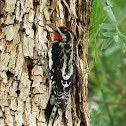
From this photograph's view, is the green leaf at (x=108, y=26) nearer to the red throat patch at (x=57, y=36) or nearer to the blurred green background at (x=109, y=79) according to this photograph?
the blurred green background at (x=109, y=79)

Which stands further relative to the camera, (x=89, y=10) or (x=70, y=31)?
(x=89, y=10)

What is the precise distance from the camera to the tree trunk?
3164mm

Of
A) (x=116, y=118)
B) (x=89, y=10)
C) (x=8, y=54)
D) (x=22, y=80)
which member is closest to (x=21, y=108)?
(x=22, y=80)

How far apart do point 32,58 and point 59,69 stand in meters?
0.33

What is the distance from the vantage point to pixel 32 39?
3326 millimetres

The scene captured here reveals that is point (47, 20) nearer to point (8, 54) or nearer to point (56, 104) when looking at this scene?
point (8, 54)

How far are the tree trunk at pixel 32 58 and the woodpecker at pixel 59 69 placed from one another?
71mm

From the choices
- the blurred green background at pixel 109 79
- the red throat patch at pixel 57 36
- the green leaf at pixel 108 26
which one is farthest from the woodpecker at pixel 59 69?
the blurred green background at pixel 109 79

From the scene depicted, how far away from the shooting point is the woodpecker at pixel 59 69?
3.24 m

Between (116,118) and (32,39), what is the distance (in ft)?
13.9

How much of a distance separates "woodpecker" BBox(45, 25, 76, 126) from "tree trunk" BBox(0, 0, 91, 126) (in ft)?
0.23

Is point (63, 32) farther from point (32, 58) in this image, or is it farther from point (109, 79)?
point (109, 79)

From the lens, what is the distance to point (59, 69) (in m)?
3.42

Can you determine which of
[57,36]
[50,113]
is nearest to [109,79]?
[57,36]
